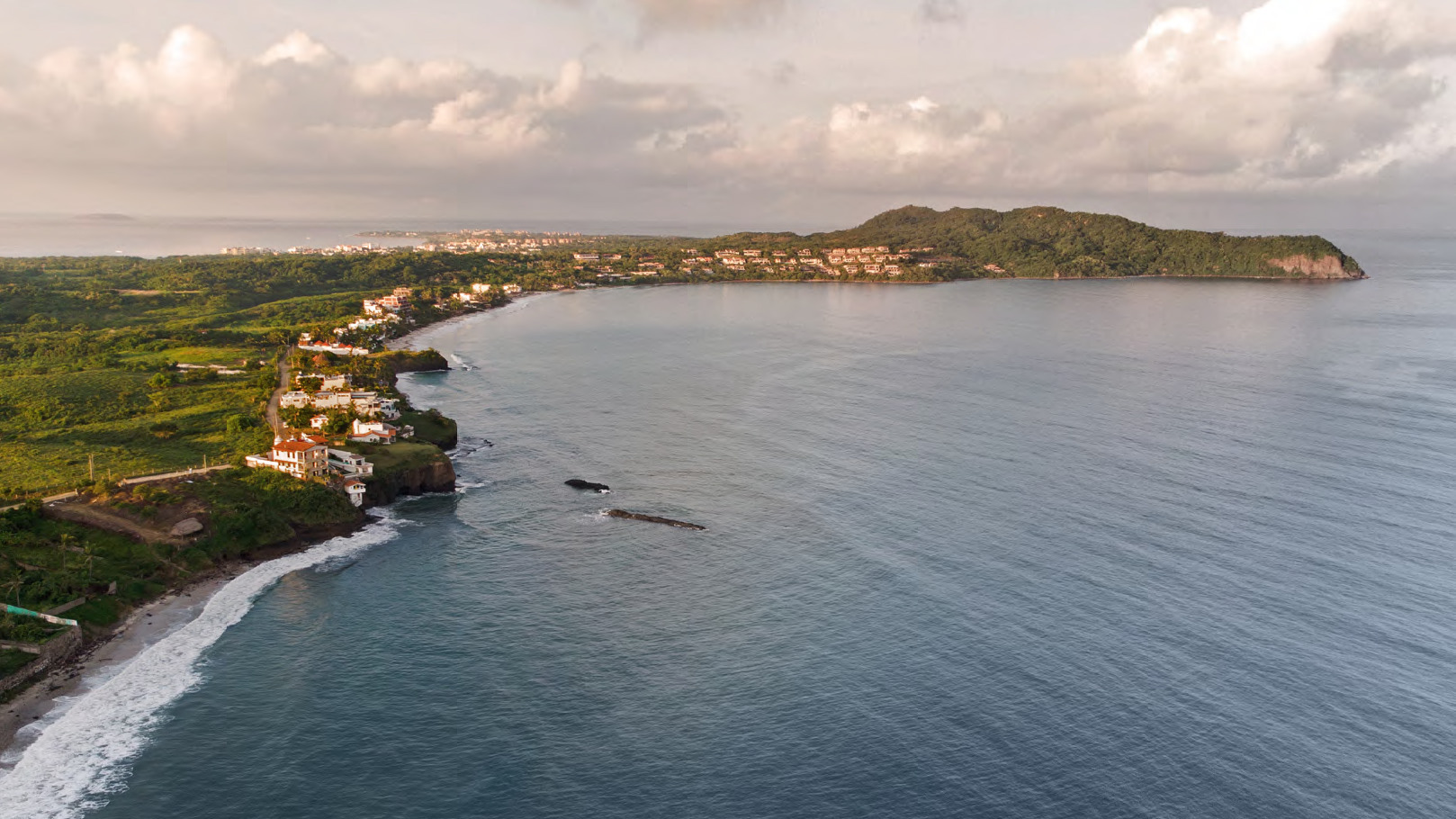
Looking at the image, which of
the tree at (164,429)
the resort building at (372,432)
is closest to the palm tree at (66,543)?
the resort building at (372,432)

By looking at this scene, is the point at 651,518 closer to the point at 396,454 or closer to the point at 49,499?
the point at 396,454

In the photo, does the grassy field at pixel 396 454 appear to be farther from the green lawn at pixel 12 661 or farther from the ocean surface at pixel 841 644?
the green lawn at pixel 12 661

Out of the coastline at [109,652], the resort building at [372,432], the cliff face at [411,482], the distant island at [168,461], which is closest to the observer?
the coastline at [109,652]

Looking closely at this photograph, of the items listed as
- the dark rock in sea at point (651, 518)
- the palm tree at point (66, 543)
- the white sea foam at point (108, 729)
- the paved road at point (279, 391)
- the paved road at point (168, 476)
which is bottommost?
the white sea foam at point (108, 729)

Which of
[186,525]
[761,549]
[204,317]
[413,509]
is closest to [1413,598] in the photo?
[761,549]

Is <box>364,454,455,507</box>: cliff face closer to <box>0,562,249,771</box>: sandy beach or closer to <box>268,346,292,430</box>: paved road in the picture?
<box>0,562,249,771</box>: sandy beach

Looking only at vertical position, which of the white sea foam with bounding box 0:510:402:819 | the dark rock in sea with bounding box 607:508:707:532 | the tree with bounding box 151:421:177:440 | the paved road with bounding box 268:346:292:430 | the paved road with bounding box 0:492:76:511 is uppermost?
the paved road with bounding box 268:346:292:430

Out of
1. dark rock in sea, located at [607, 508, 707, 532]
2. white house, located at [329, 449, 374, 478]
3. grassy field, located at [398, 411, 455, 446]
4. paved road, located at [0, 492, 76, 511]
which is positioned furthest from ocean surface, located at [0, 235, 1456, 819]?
paved road, located at [0, 492, 76, 511]
